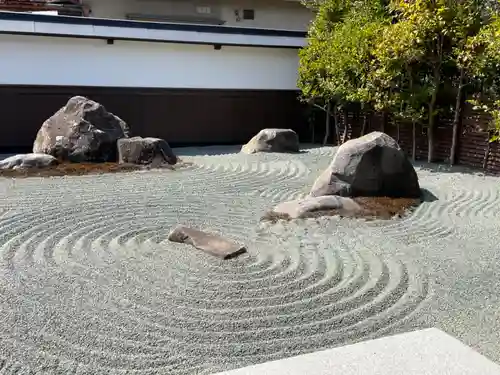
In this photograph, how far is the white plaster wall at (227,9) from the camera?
16516 millimetres

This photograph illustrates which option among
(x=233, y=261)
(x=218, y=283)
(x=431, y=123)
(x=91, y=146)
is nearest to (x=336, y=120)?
(x=431, y=123)

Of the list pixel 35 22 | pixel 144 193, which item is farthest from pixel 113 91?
pixel 144 193

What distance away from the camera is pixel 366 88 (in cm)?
1129

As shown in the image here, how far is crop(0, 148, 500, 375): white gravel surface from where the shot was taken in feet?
10.4

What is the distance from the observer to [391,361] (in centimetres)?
299

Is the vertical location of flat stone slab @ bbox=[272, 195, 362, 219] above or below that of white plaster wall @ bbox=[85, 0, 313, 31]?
below

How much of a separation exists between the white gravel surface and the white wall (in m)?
5.91

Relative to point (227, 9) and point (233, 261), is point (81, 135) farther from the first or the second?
point (227, 9)

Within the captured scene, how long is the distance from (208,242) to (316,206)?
1.83 m

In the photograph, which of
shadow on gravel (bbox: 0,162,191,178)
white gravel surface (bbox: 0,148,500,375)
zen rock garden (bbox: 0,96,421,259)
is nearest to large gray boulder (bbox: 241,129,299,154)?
zen rock garden (bbox: 0,96,421,259)

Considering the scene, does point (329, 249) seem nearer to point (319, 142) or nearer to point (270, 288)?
point (270, 288)

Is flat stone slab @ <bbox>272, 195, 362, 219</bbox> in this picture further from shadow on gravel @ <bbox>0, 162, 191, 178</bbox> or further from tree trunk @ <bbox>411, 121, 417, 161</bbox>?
tree trunk @ <bbox>411, 121, 417, 161</bbox>

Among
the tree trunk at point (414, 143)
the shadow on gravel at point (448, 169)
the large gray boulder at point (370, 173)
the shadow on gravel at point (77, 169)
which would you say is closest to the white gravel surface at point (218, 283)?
the large gray boulder at point (370, 173)

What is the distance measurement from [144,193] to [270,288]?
158 inches
